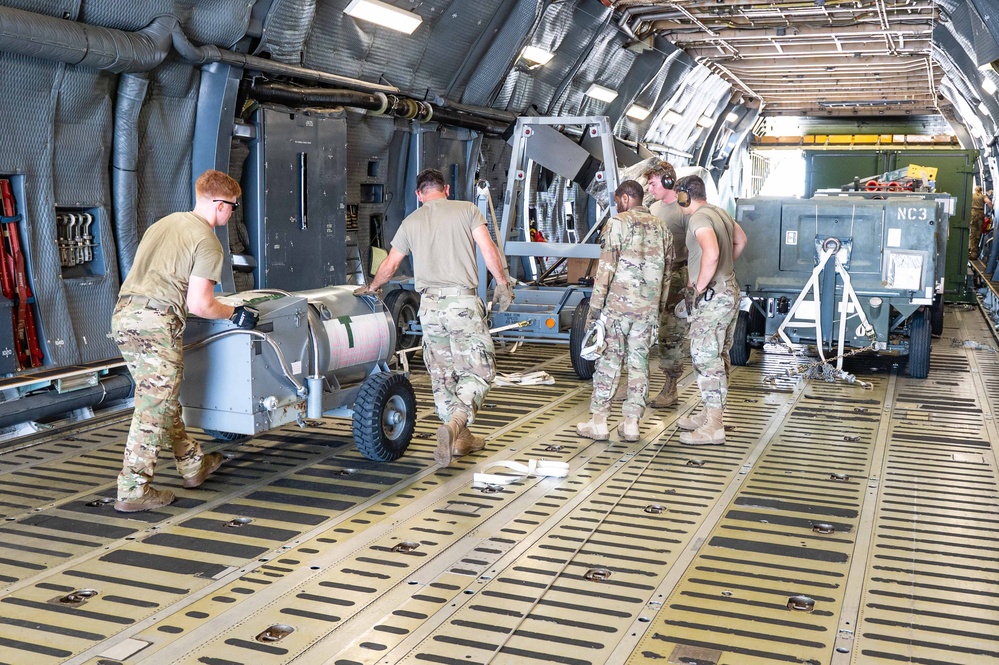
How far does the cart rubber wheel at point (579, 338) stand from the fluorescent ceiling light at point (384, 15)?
3.36 m

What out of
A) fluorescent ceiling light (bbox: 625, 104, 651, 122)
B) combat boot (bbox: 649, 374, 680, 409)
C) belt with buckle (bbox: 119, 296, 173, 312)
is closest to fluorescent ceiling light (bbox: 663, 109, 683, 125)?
fluorescent ceiling light (bbox: 625, 104, 651, 122)

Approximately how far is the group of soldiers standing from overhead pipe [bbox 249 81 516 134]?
143 inches

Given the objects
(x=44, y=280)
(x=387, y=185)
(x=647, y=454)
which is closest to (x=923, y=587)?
Answer: (x=647, y=454)

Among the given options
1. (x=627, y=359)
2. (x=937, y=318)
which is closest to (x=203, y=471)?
(x=627, y=359)

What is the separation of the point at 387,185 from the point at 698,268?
5.34 metres

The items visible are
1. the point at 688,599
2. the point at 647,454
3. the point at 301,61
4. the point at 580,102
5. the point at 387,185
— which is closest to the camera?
the point at 688,599

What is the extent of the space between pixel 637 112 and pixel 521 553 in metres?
14.5

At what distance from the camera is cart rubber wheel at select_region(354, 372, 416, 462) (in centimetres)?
626

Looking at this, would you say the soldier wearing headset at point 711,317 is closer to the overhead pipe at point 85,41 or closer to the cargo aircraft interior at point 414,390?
the cargo aircraft interior at point 414,390

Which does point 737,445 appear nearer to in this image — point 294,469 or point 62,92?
point 294,469

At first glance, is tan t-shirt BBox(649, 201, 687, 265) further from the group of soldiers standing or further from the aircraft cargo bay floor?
the aircraft cargo bay floor

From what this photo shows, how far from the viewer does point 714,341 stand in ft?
23.3

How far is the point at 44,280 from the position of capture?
23.8 feet

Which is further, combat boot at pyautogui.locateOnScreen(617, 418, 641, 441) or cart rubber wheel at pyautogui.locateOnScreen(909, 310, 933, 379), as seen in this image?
cart rubber wheel at pyautogui.locateOnScreen(909, 310, 933, 379)
